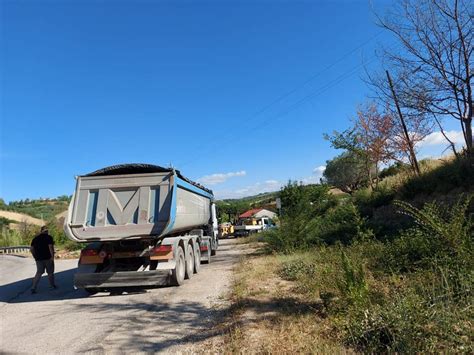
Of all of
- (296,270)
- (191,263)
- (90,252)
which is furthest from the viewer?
(191,263)

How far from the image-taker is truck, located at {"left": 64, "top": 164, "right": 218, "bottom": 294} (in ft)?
31.2

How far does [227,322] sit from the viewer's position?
20.3 ft

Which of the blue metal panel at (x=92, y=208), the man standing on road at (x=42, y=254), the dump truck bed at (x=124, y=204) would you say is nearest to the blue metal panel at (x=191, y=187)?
→ the dump truck bed at (x=124, y=204)

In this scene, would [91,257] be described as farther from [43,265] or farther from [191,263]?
[191,263]

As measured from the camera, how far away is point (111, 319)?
7113 mm

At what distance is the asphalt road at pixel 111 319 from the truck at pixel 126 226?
458 mm

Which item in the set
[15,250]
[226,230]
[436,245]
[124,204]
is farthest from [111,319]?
[226,230]

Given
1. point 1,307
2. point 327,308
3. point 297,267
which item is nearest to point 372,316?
point 327,308

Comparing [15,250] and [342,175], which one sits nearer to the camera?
[15,250]

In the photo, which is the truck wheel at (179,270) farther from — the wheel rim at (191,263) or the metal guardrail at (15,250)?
the metal guardrail at (15,250)

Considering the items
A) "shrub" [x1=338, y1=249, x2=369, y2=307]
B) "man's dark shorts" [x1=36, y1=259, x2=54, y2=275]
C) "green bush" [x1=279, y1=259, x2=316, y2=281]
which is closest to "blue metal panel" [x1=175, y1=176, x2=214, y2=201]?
"green bush" [x1=279, y1=259, x2=316, y2=281]

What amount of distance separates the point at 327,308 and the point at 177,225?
5702mm

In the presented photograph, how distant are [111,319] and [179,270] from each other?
10.8 ft

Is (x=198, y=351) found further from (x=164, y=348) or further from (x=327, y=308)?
(x=327, y=308)
